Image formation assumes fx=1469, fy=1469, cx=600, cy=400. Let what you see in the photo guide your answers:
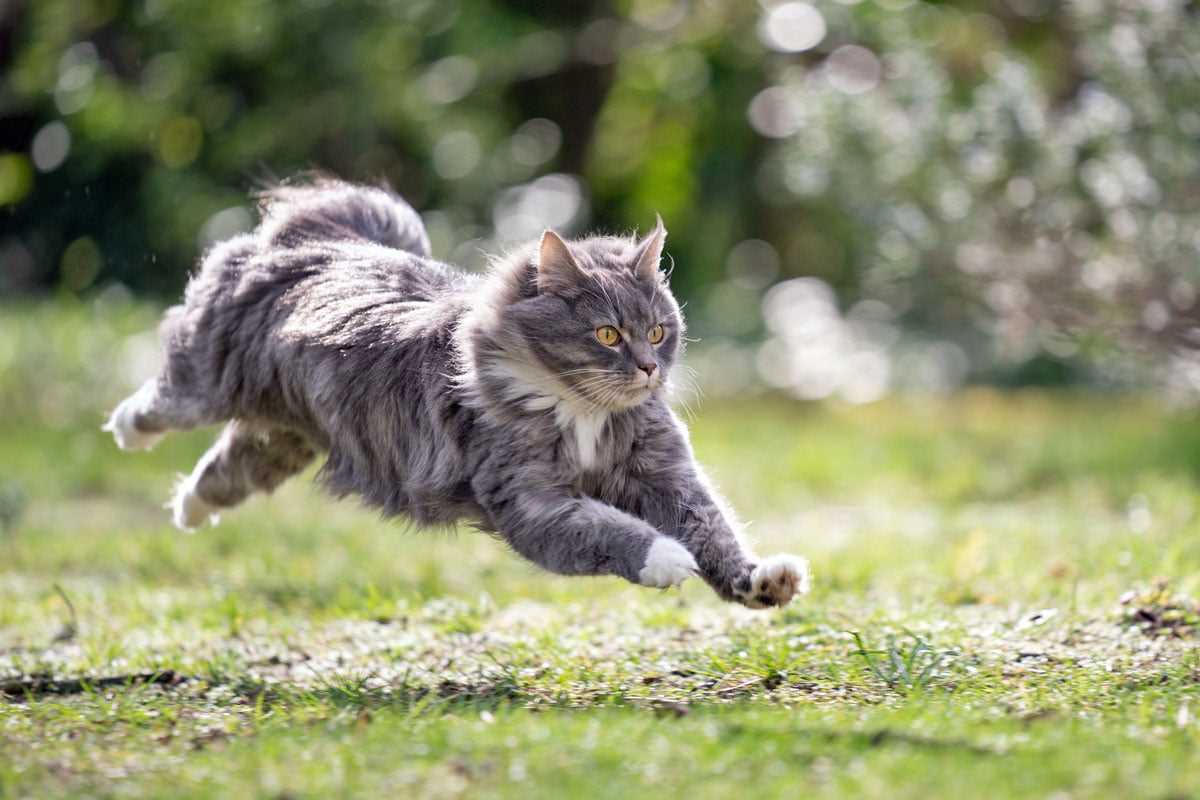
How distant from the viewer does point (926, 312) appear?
13.3m

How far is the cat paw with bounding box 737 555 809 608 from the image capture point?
3.79m

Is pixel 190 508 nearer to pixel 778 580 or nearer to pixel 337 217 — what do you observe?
pixel 337 217

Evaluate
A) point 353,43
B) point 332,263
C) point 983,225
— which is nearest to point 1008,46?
point 983,225

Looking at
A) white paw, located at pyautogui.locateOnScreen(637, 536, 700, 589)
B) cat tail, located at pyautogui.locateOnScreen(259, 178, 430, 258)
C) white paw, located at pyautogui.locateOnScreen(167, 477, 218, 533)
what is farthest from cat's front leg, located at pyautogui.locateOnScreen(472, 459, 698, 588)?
white paw, located at pyautogui.locateOnScreen(167, 477, 218, 533)

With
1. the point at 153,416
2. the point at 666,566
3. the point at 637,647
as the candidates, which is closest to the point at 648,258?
the point at 666,566

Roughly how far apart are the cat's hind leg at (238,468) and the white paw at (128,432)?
206mm

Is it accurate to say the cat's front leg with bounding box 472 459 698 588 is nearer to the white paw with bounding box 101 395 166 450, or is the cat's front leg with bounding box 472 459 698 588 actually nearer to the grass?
the grass

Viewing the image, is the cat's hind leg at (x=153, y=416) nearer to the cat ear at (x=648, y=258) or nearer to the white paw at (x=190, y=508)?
the white paw at (x=190, y=508)

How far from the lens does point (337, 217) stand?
5250mm

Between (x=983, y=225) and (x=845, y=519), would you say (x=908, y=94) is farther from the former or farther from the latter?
(x=845, y=519)

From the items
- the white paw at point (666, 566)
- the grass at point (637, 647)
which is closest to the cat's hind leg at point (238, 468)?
the grass at point (637, 647)

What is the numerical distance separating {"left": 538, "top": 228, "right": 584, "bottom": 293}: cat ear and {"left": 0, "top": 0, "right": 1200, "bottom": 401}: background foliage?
5565 mm

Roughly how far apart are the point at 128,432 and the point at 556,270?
2.10 m

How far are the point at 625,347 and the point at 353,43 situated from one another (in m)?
9.30
